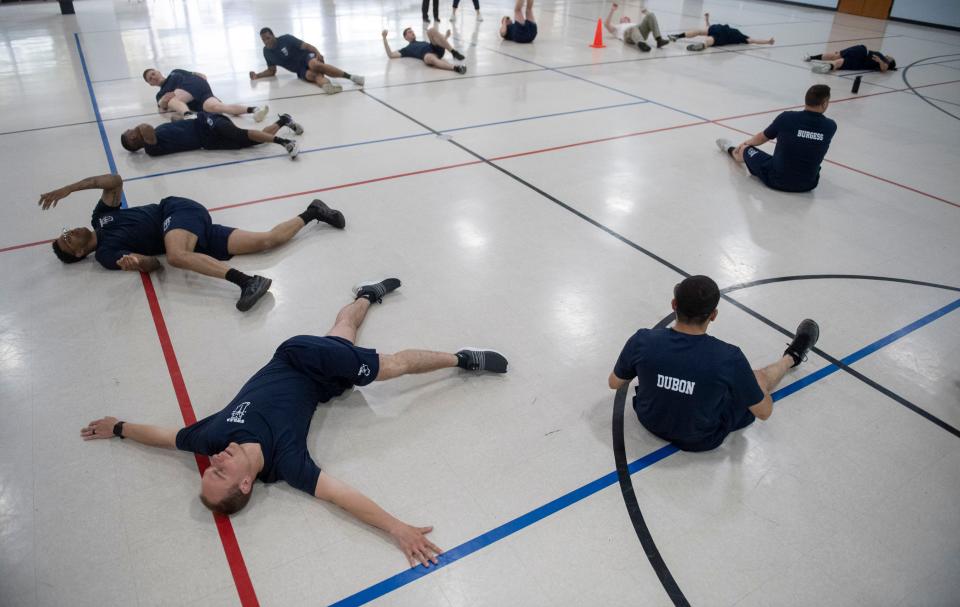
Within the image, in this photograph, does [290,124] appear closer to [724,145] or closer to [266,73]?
[266,73]

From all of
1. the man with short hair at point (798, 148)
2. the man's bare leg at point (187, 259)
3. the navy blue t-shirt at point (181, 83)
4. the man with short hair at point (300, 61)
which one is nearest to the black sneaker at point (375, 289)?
the man's bare leg at point (187, 259)

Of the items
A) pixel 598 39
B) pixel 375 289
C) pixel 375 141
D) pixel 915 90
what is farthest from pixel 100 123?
pixel 915 90

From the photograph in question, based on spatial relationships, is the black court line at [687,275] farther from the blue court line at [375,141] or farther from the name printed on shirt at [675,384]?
the name printed on shirt at [675,384]

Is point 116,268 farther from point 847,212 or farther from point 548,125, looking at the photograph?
point 847,212

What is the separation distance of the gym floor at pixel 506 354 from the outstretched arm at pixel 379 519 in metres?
0.07

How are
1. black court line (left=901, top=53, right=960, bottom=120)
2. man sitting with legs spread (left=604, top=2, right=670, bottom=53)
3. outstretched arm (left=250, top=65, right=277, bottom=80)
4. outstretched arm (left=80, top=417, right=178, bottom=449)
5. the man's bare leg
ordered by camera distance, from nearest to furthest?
outstretched arm (left=80, top=417, right=178, bottom=449) → the man's bare leg → black court line (left=901, top=53, right=960, bottom=120) → outstretched arm (left=250, top=65, right=277, bottom=80) → man sitting with legs spread (left=604, top=2, right=670, bottom=53)

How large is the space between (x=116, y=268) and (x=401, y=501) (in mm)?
3227

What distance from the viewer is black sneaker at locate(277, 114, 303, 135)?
23.3ft

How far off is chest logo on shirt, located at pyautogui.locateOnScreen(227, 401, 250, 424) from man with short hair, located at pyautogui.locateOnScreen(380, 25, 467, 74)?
8434 millimetres

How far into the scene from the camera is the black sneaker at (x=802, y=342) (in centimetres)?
361

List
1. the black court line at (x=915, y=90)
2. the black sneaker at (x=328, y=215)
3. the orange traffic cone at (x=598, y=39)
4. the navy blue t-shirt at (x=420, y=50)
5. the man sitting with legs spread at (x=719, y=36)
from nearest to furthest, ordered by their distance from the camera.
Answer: the black sneaker at (x=328, y=215) → the black court line at (x=915, y=90) → the navy blue t-shirt at (x=420, y=50) → the orange traffic cone at (x=598, y=39) → the man sitting with legs spread at (x=719, y=36)

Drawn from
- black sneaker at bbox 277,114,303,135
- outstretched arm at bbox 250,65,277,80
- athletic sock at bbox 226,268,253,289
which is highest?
outstretched arm at bbox 250,65,277,80

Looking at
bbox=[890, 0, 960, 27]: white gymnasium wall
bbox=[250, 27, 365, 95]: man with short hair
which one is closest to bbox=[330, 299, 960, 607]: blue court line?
bbox=[250, 27, 365, 95]: man with short hair

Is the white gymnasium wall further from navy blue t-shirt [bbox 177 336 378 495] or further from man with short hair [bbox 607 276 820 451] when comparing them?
navy blue t-shirt [bbox 177 336 378 495]
